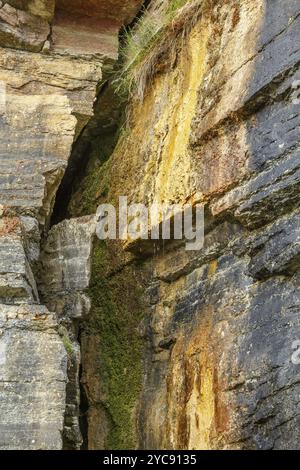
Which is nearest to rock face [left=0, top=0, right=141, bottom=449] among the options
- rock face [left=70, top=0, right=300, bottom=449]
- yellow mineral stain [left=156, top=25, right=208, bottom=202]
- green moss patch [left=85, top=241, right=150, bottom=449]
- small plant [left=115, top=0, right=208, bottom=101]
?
small plant [left=115, top=0, right=208, bottom=101]

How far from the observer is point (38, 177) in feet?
26.2

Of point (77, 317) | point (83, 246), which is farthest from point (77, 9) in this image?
point (77, 317)

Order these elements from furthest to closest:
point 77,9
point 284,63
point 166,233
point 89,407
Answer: point 77,9, point 89,407, point 166,233, point 284,63

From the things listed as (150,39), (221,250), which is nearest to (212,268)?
(221,250)

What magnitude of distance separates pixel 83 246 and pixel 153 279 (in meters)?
0.72

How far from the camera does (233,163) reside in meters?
7.13

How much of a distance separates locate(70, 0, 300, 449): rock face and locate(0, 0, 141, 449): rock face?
29.3 inches

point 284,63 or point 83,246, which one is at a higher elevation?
point 284,63

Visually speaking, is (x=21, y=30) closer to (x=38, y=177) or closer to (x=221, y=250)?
(x=38, y=177)

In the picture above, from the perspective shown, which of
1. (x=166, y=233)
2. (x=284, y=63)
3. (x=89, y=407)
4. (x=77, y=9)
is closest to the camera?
(x=284, y=63)

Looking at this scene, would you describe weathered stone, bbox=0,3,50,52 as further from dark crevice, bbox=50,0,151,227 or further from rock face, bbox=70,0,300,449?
rock face, bbox=70,0,300,449

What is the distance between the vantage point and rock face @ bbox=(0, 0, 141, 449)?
21.7ft

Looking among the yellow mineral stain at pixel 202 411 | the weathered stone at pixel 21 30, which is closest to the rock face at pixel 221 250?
the yellow mineral stain at pixel 202 411

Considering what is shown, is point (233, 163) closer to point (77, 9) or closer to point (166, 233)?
point (166, 233)
